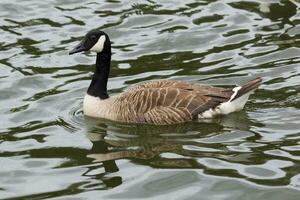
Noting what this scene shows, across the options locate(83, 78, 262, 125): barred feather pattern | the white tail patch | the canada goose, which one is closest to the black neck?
the canada goose

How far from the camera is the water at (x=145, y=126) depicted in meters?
9.72

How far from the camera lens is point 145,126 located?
11734 mm

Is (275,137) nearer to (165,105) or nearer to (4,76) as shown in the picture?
(165,105)

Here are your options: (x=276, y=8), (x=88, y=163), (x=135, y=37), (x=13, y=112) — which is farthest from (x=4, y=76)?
(x=276, y=8)

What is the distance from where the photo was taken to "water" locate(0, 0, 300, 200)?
9.72m

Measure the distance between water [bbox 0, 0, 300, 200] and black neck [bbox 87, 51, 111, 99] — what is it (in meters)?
0.48

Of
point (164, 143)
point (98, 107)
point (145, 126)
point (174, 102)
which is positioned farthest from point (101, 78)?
point (164, 143)

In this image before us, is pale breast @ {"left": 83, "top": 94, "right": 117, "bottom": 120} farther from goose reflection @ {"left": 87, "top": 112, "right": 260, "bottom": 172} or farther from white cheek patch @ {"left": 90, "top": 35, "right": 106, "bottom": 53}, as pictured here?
white cheek patch @ {"left": 90, "top": 35, "right": 106, "bottom": 53}

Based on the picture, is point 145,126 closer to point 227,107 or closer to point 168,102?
point 168,102

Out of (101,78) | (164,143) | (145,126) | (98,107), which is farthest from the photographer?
Answer: (101,78)

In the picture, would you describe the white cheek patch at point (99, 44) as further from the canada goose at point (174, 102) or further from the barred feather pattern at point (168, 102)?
the barred feather pattern at point (168, 102)

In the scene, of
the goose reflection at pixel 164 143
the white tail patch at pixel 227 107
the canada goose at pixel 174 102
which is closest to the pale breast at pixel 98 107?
the canada goose at pixel 174 102

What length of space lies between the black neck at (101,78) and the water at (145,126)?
0.48m

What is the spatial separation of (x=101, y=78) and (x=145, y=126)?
1258 millimetres
